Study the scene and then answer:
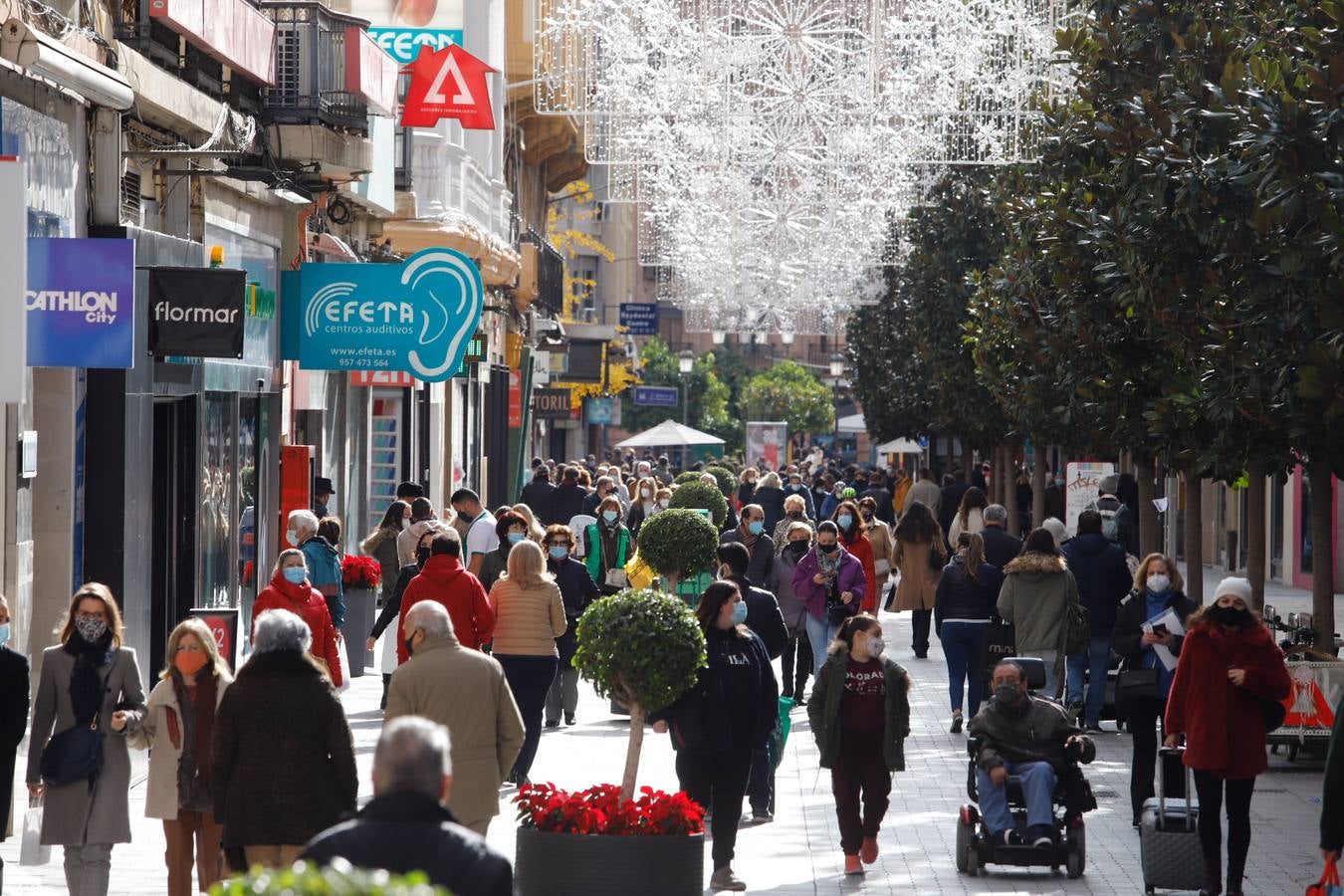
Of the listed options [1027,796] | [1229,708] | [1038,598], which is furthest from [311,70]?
[1229,708]

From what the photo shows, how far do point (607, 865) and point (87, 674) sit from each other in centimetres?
237

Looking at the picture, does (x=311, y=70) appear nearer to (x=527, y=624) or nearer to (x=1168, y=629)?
(x=527, y=624)

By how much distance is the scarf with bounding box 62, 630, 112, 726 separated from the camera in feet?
30.6

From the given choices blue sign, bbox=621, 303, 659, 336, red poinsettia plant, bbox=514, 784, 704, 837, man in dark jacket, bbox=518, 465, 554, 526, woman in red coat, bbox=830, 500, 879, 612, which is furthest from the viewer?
blue sign, bbox=621, 303, 659, 336

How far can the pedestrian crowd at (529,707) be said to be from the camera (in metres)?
8.42

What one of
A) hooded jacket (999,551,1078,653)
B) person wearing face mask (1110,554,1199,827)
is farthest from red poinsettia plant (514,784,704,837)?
hooded jacket (999,551,1078,653)

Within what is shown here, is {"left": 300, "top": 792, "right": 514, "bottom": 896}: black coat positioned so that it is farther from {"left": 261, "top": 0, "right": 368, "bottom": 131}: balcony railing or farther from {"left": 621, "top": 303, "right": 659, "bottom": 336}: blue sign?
{"left": 621, "top": 303, "right": 659, "bottom": 336}: blue sign

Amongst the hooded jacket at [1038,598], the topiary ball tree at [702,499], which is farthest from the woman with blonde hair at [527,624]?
the topiary ball tree at [702,499]

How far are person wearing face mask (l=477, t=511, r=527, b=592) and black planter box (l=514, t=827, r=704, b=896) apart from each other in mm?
7035

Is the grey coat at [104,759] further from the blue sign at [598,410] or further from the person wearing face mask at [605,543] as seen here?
the blue sign at [598,410]

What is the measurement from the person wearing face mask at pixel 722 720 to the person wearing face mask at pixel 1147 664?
2.29 m

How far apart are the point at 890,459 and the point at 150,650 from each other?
72631 millimetres

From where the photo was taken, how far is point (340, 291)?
780 inches

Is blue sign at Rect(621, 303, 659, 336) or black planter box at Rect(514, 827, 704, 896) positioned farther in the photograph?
blue sign at Rect(621, 303, 659, 336)
